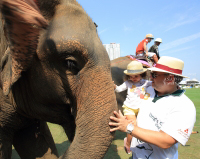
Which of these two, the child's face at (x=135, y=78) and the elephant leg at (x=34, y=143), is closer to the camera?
the elephant leg at (x=34, y=143)

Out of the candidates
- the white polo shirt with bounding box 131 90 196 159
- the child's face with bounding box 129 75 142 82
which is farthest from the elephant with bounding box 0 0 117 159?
the child's face with bounding box 129 75 142 82

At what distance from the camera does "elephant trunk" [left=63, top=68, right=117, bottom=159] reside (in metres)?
1.34

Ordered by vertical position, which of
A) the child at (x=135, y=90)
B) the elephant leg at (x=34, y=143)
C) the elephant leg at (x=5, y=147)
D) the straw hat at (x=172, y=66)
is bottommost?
the elephant leg at (x=34, y=143)

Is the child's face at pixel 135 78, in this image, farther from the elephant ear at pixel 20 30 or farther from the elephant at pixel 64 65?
the elephant ear at pixel 20 30

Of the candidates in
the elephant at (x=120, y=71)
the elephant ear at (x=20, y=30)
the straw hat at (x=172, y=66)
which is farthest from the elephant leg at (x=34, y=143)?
the elephant at (x=120, y=71)

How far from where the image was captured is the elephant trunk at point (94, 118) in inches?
52.6

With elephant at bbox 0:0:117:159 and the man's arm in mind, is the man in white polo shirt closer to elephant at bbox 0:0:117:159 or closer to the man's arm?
the man's arm

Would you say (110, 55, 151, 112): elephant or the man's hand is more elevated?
the man's hand

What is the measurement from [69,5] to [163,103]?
123 cm

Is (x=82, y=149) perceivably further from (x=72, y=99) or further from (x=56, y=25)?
(x=56, y=25)

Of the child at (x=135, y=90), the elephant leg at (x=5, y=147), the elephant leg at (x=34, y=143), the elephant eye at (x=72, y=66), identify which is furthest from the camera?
the child at (x=135, y=90)

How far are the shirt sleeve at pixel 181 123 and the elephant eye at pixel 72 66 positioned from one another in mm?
862

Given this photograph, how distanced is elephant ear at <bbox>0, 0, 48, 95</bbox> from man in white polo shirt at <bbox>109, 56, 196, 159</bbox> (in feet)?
2.76

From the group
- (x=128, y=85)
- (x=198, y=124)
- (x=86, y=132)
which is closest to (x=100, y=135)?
(x=86, y=132)
